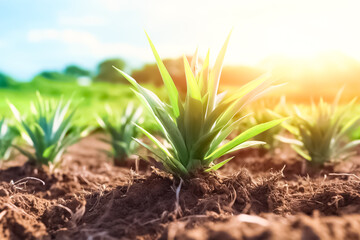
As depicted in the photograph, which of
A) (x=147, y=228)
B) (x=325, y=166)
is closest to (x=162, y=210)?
(x=147, y=228)

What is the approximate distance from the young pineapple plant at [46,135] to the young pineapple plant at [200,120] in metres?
1.70

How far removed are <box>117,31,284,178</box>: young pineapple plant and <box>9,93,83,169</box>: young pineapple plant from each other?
170cm

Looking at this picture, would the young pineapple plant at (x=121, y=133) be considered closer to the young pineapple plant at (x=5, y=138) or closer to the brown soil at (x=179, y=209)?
the young pineapple plant at (x=5, y=138)

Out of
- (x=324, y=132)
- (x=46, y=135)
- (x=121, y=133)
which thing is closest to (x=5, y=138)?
(x=46, y=135)

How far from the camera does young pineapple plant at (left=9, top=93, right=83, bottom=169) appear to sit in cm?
344

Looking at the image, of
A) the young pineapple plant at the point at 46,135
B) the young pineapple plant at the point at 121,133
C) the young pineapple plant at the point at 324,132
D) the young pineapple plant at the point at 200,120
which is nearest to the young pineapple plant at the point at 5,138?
the young pineapple plant at the point at 46,135

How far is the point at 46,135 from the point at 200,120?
2.03 metres

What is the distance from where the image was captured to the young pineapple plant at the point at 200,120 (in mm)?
2061

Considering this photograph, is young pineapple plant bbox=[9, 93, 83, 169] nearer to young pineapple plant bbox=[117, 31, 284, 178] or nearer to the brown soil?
the brown soil

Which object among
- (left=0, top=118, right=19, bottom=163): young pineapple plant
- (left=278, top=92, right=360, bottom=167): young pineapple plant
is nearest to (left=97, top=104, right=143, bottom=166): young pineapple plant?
(left=0, top=118, right=19, bottom=163): young pineapple plant

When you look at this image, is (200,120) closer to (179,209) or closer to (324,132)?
(179,209)

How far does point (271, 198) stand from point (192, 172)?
0.46 metres

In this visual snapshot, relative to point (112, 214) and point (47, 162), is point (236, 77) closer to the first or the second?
point (47, 162)

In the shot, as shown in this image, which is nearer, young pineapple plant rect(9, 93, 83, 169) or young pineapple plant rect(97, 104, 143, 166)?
young pineapple plant rect(9, 93, 83, 169)
